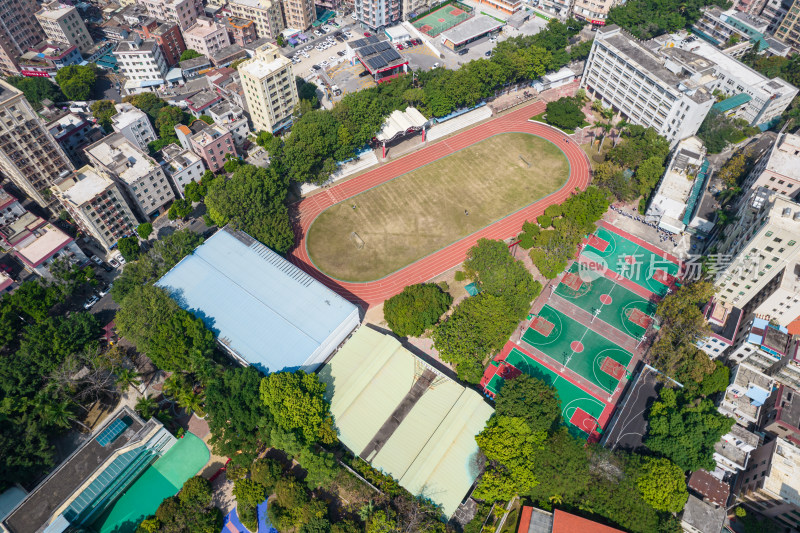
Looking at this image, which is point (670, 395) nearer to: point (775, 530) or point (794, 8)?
point (775, 530)

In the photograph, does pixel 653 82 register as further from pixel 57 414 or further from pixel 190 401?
pixel 57 414

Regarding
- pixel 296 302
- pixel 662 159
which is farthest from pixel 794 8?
pixel 296 302

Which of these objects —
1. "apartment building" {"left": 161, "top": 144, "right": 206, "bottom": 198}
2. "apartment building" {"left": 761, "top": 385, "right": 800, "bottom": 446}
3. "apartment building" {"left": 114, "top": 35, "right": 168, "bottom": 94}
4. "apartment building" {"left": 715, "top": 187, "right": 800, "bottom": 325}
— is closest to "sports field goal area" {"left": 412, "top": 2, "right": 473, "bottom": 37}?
"apartment building" {"left": 114, "top": 35, "right": 168, "bottom": 94}

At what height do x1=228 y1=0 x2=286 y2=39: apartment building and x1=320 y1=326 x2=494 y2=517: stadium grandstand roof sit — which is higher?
x1=228 y1=0 x2=286 y2=39: apartment building

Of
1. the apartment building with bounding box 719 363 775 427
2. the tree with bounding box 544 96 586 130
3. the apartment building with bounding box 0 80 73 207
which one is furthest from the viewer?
the tree with bounding box 544 96 586 130

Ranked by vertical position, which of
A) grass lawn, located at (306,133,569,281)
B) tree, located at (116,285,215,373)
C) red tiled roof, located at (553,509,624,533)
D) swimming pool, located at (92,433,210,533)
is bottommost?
swimming pool, located at (92,433,210,533)

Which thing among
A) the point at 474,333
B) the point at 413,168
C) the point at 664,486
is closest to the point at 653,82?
the point at 413,168

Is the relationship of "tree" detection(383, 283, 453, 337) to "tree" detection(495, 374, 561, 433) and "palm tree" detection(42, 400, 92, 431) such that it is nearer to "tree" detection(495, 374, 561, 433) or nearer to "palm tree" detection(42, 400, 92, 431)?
"tree" detection(495, 374, 561, 433)
